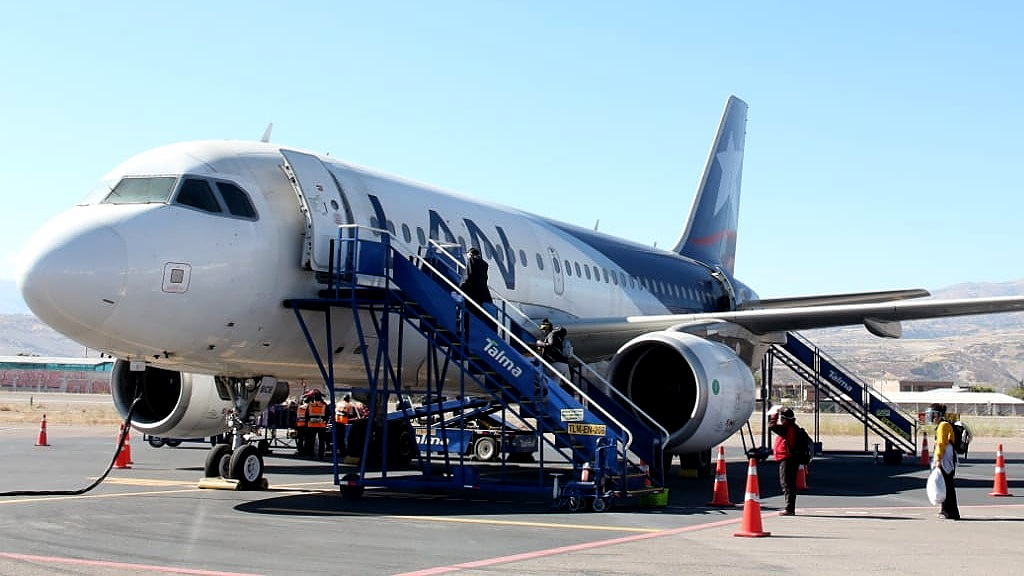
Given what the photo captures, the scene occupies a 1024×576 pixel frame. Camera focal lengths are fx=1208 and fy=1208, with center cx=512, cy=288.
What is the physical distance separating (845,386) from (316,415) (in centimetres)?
1266

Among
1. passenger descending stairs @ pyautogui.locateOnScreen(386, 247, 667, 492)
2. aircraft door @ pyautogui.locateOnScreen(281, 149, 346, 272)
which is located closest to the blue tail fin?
passenger descending stairs @ pyautogui.locateOnScreen(386, 247, 667, 492)

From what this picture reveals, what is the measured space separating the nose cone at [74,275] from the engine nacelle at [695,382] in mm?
7265

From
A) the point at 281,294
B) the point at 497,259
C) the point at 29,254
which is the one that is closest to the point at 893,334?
the point at 497,259

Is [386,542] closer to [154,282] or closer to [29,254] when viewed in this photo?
[154,282]

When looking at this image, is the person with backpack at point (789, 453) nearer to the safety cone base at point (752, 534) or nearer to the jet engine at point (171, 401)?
the safety cone base at point (752, 534)

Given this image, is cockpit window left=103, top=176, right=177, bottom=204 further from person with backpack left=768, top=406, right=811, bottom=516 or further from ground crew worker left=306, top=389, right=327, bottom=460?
ground crew worker left=306, top=389, right=327, bottom=460

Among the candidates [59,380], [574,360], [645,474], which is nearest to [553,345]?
[574,360]

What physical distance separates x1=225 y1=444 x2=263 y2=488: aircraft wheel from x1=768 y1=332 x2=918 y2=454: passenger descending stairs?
15654 millimetres

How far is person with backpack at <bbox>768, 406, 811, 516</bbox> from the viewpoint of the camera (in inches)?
517

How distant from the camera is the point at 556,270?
20469mm

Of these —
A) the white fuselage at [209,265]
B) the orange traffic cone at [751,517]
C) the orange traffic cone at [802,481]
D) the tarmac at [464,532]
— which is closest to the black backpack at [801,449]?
the tarmac at [464,532]

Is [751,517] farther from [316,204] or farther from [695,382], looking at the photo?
[316,204]

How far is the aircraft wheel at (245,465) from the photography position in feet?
47.7

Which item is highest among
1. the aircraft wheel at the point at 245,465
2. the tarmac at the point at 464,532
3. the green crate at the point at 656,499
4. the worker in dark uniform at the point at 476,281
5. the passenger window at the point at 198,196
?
the passenger window at the point at 198,196
